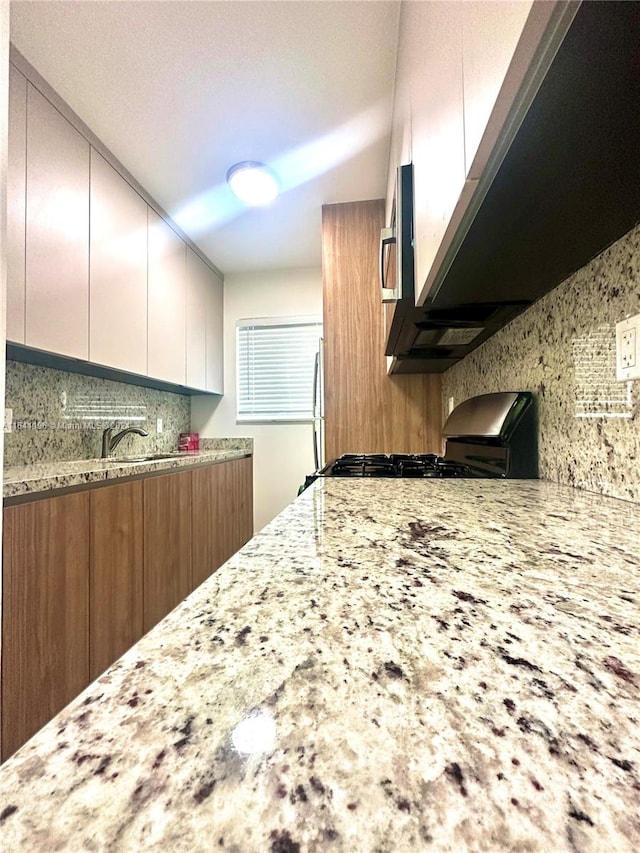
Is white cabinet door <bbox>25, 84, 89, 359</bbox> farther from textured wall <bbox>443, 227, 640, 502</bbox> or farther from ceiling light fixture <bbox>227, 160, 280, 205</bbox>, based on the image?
textured wall <bbox>443, 227, 640, 502</bbox>

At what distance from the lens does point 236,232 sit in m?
2.62

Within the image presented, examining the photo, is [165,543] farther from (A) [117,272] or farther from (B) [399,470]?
(A) [117,272]

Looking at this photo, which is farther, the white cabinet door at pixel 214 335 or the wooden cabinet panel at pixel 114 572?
the white cabinet door at pixel 214 335

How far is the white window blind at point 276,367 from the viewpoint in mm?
3215

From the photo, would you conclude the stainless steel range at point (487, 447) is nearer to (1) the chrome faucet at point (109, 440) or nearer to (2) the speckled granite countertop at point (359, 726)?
(2) the speckled granite countertop at point (359, 726)

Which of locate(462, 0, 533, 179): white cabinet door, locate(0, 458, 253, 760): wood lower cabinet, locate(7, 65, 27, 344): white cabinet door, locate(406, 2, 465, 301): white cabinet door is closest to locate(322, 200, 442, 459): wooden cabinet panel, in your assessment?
locate(0, 458, 253, 760): wood lower cabinet

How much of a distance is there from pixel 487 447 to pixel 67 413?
1.93 m

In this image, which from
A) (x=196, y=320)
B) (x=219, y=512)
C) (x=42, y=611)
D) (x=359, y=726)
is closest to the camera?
(x=359, y=726)

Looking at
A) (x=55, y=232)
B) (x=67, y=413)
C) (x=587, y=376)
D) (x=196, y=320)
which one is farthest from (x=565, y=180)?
(x=196, y=320)

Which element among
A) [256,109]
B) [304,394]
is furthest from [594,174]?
[304,394]

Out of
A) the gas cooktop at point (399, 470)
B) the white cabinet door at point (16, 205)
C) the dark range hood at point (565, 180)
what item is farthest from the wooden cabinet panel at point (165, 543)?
the dark range hood at point (565, 180)

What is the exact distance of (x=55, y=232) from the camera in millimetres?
1562

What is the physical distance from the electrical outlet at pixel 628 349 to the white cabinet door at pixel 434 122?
37 centimetres

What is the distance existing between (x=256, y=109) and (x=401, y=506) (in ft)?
5.75
